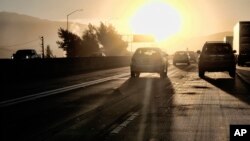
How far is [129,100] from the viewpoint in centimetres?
1503

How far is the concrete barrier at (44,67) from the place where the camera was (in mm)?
27781

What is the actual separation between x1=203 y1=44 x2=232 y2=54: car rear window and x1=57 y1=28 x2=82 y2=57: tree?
99.0 meters

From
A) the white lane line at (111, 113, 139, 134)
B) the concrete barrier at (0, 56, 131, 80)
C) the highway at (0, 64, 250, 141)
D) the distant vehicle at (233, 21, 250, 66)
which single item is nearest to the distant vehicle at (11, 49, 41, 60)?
the concrete barrier at (0, 56, 131, 80)

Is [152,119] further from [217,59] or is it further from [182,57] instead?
[182,57]

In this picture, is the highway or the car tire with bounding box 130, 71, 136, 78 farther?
the car tire with bounding box 130, 71, 136, 78

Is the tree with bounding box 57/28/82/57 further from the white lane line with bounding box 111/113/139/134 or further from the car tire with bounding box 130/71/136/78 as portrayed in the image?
the white lane line with bounding box 111/113/139/134

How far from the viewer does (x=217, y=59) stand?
29109 mm

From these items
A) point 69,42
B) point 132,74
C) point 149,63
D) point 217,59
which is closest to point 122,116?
point 149,63

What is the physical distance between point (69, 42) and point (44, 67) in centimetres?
9741

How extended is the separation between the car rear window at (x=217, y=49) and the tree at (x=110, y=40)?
395 ft

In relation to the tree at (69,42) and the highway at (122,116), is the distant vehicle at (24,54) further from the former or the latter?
the tree at (69,42)

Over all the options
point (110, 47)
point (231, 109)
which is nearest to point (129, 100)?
point (231, 109)

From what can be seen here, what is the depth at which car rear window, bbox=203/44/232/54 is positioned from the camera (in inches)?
1161

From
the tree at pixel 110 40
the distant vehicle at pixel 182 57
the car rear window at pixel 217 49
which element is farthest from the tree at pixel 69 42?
the car rear window at pixel 217 49
